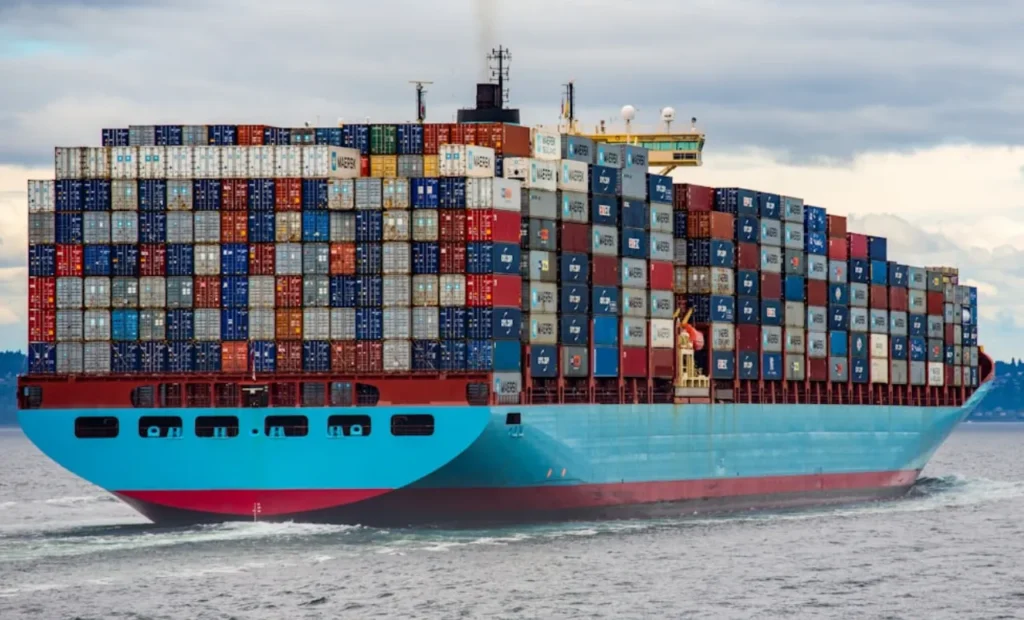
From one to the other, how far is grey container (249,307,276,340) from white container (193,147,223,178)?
5205 mm

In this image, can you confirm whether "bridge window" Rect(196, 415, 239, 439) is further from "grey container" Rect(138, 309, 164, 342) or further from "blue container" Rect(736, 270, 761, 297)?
"blue container" Rect(736, 270, 761, 297)

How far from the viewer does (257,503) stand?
6800 cm

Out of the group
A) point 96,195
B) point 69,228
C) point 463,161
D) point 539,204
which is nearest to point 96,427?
point 69,228

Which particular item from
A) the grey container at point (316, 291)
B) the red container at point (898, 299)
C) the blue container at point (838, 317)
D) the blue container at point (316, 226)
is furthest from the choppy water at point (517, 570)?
the red container at point (898, 299)

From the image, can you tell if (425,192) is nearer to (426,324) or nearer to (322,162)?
(322,162)

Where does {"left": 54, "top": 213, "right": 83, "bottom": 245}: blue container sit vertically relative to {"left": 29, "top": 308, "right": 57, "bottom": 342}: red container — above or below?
above

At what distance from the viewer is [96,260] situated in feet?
229

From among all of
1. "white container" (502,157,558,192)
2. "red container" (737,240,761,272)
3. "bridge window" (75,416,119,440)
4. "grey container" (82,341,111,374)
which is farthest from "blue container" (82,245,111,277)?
"red container" (737,240,761,272)

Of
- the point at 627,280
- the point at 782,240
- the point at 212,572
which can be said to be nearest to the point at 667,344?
the point at 627,280

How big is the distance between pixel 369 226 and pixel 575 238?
898 centimetres

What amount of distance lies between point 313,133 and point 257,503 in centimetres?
1414

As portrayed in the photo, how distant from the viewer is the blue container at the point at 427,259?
224ft

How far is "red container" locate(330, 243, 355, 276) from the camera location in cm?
6850

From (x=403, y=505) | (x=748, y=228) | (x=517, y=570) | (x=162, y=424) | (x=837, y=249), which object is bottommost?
(x=517, y=570)
